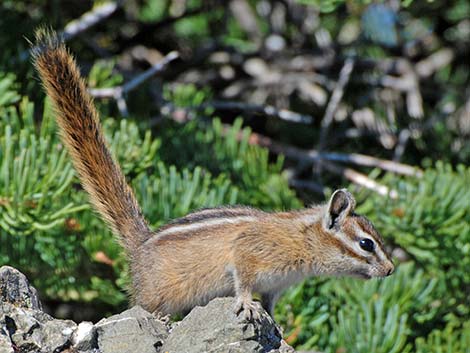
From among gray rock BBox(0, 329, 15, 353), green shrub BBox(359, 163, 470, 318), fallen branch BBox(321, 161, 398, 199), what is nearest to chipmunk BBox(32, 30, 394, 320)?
green shrub BBox(359, 163, 470, 318)

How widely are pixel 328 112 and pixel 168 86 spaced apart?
55 cm

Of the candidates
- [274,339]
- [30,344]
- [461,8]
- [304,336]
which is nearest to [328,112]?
[461,8]

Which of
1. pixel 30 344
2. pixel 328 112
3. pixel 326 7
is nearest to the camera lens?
pixel 30 344

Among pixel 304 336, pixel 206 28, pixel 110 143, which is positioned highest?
pixel 206 28

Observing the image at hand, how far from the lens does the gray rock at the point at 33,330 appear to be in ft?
4.67

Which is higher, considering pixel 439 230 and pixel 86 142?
pixel 86 142

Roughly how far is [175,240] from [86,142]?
31cm

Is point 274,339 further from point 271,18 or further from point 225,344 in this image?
point 271,18

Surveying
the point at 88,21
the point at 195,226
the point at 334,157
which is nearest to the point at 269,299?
the point at 195,226

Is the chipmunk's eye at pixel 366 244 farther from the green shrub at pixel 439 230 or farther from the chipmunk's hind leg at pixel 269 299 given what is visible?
the chipmunk's hind leg at pixel 269 299

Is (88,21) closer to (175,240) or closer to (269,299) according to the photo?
(175,240)

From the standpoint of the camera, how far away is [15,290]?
1.49 meters

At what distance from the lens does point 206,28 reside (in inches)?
130

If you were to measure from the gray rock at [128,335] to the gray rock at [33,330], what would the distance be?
0.07m
